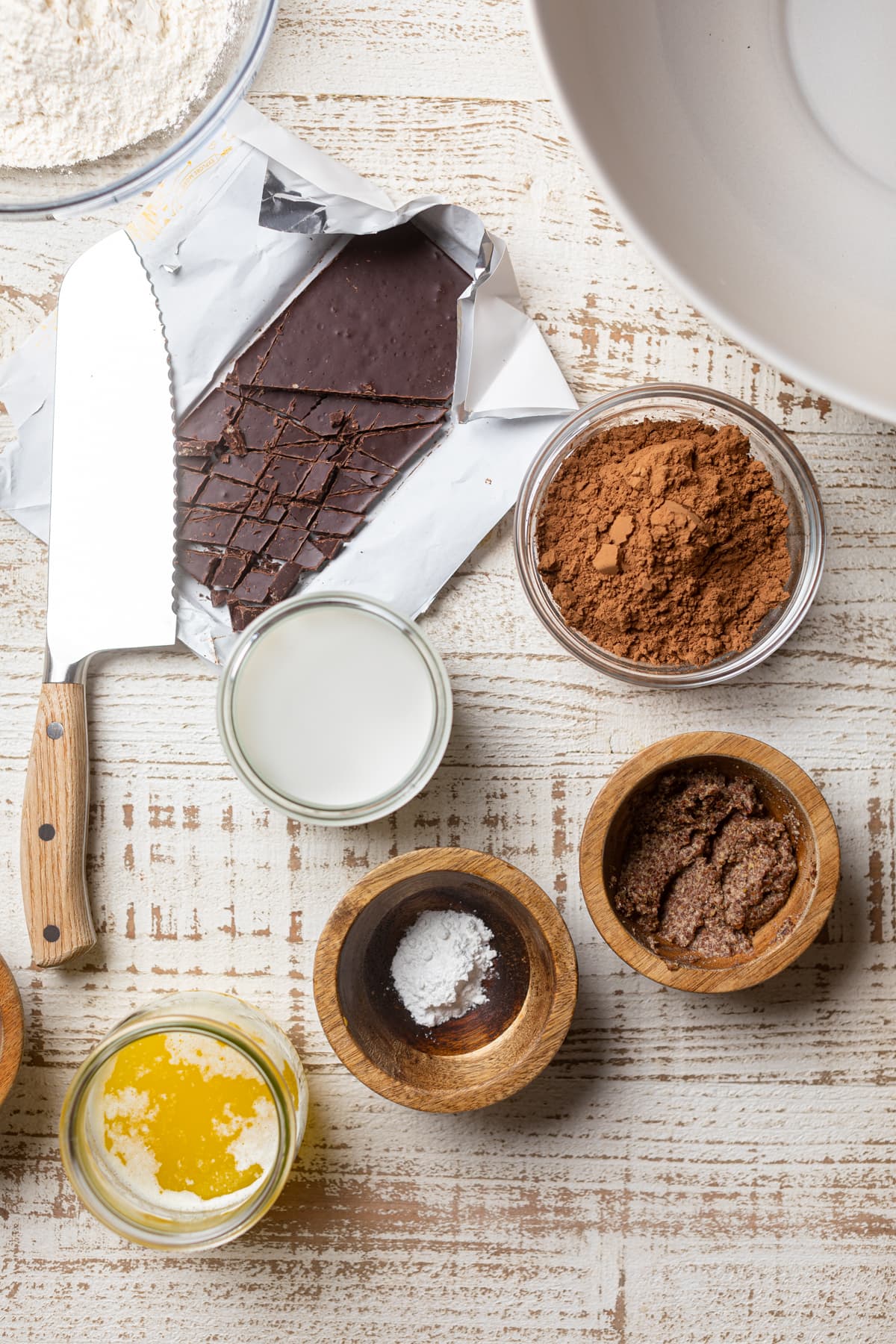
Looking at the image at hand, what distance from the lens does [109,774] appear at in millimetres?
935

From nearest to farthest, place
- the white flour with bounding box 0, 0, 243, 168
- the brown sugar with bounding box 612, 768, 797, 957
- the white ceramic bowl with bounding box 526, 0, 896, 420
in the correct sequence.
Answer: the white ceramic bowl with bounding box 526, 0, 896, 420 → the white flour with bounding box 0, 0, 243, 168 → the brown sugar with bounding box 612, 768, 797, 957

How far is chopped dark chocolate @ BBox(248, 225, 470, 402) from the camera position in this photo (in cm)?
91

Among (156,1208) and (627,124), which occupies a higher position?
(627,124)

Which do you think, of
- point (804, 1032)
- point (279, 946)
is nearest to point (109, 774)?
point (279, 946)

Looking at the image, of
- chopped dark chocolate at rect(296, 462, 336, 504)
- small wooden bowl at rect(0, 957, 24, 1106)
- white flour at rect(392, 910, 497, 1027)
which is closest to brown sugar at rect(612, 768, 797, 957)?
white flour at rect(392, 910, 497, 1027)

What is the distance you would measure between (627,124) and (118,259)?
1.52ft

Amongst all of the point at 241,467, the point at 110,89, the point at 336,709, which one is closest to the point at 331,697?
the point at 336,709

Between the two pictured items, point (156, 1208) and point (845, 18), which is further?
point (156, 1208)

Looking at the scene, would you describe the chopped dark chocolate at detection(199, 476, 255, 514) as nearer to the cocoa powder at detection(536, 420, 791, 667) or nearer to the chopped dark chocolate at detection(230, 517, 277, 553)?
the chopped dark chocolate at detection(230, 517, 277, 553)

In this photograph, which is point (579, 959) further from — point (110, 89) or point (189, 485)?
point (110, 89)

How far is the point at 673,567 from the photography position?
840mm

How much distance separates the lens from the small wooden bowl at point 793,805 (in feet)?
2.71

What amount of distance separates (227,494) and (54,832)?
33 centimetres

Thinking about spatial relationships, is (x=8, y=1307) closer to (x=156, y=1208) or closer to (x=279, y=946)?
(x=156, y=1208)
